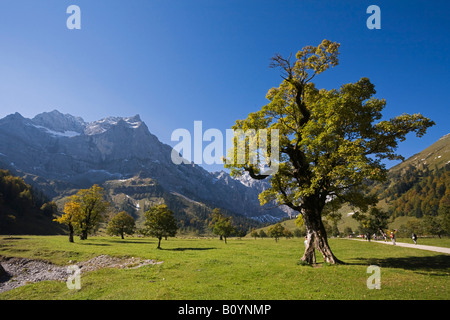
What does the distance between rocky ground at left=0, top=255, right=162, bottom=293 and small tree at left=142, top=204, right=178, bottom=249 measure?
17.6 meters

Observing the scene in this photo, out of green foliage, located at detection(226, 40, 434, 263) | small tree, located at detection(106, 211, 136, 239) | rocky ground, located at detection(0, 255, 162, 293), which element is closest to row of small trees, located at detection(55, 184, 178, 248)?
rocky ground, located at detection(0, 255, 162, 293)

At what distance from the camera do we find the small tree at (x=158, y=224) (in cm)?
5191

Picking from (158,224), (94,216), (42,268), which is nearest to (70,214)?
(94,216)

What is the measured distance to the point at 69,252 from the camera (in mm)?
37406

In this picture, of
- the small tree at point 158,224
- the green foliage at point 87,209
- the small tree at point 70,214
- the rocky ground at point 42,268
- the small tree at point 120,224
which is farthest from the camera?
the small tree at point 120,224

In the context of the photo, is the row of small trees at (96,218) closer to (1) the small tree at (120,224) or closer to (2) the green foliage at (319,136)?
(1) the small tree at (120,224)

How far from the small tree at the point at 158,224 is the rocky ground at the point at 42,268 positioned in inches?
693

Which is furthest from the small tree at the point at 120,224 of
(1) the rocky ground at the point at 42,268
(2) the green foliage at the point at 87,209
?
(1) the rocky ground at the point at 42,268

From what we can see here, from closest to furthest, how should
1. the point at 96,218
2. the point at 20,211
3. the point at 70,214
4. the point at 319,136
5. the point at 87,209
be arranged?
1. the point at 319,136
2. the point at 70,214
3. the point at 87,209
4. the point at 96,218
5. the point at 20,211

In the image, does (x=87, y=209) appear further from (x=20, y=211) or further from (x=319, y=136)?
(x=20, y=211)

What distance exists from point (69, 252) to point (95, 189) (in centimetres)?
3138

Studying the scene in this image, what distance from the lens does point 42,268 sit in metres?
30.8

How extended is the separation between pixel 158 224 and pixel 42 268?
23632 millimetres
